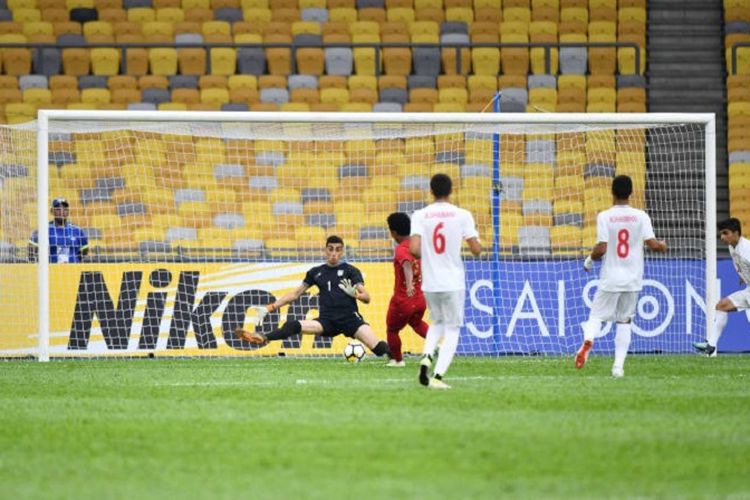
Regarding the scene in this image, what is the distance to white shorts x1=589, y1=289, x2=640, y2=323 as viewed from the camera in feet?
46.5

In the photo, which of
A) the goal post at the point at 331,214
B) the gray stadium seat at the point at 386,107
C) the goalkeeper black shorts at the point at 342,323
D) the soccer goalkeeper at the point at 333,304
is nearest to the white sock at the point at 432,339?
the soccer goalkeeper at the point at 333,304

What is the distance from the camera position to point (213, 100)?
24797 millimetres

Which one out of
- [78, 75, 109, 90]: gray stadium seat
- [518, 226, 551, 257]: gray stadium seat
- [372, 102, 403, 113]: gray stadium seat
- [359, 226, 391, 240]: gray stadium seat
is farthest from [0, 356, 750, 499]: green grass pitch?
[78, 75, 109, 90]: gray stadium seat

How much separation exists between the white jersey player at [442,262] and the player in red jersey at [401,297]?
2.90 meters

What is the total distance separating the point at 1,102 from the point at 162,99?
2.79 meters

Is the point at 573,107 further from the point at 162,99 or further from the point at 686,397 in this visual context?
the point at 686,397

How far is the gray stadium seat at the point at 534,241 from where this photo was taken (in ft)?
65.1

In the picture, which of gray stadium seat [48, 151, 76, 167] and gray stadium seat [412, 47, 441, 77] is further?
gray stadium seat [412, 47, 441, 77]

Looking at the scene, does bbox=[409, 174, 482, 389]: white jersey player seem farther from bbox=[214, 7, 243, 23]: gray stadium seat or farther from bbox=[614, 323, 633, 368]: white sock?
bbox=[214, 7, 243, 23]: gray stadium seat

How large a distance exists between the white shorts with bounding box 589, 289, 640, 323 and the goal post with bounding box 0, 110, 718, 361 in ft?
13.8

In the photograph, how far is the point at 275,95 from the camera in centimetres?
2497

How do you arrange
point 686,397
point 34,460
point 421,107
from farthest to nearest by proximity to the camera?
1. point 421,107
2. point 686,397
3. point 34,460

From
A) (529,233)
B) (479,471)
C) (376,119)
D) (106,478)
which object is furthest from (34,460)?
(529,233)

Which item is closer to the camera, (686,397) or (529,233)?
(686,397)
